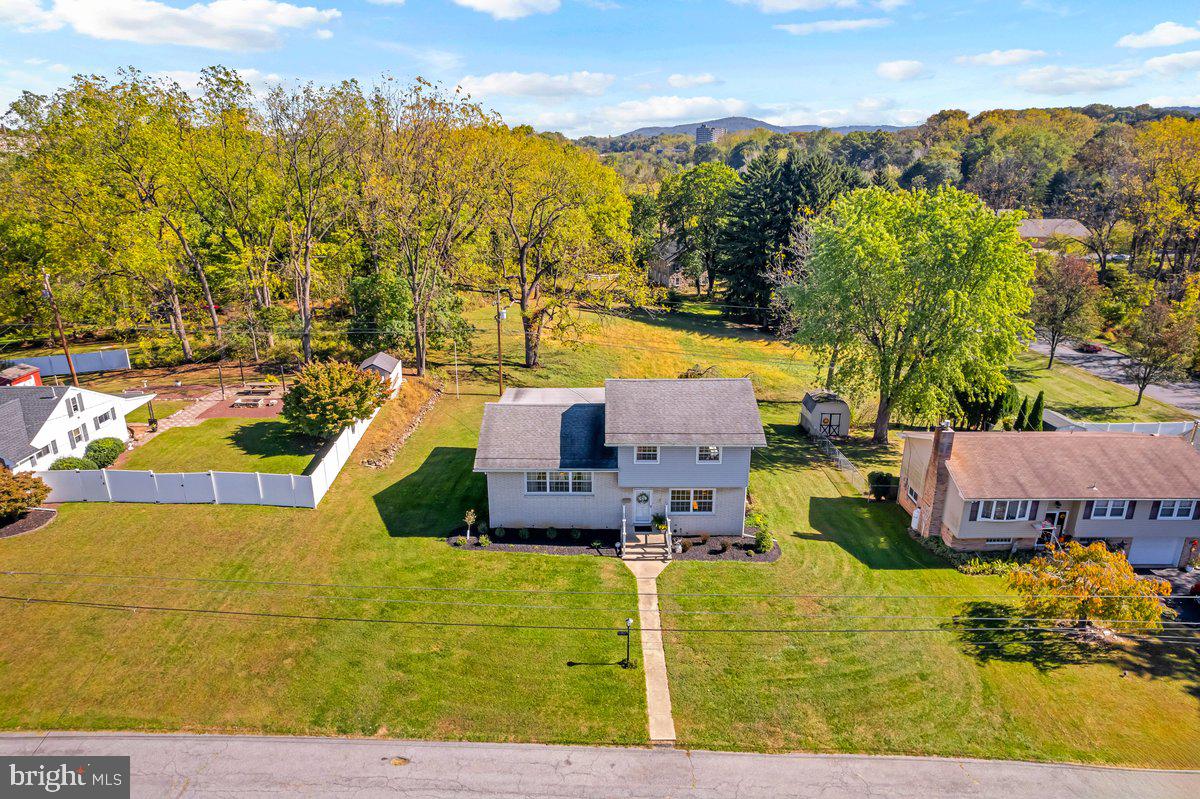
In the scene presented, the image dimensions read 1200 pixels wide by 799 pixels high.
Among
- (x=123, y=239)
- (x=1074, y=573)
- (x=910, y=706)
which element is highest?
(x=123, y=239)

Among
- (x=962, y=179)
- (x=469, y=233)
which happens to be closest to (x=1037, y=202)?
(x=962, y=179)

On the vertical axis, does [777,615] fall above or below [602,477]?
below

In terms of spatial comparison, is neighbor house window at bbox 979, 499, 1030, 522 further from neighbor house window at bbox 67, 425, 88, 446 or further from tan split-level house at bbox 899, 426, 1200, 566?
neighbor house window at bbox 67, 425, 88, 446

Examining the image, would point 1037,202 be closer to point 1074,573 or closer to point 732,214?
point 732,214

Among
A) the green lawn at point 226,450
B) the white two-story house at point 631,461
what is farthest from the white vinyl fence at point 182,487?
the white two-story house at point 631,461

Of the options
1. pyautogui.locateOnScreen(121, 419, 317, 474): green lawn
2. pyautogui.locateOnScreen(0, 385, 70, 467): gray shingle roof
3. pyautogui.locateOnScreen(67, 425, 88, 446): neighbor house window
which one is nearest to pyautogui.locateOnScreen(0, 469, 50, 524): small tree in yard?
pyautogui.locateOnScreen(0, 385, 70, 467): gray shingle roof

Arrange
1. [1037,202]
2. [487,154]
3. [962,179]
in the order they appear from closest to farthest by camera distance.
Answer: [487,154] → [1037,202] → [962,179]

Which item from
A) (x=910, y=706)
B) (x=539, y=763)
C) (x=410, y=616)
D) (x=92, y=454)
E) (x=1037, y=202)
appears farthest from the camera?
(x=1037, y=202)
